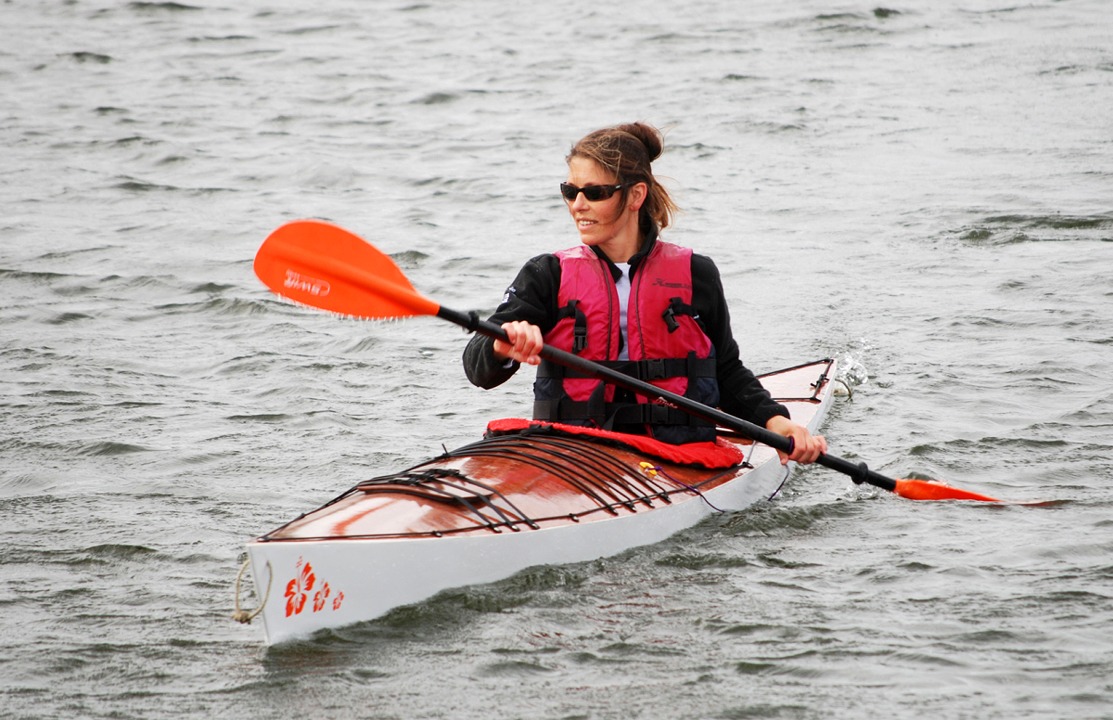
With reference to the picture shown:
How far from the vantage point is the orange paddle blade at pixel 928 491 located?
194 inches

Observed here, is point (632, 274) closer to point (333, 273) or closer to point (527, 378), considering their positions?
point (333, 273)

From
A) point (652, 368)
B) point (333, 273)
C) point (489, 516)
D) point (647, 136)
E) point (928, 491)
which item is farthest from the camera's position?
point (928, 491)

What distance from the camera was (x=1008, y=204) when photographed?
976 centimetres

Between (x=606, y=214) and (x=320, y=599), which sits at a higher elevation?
(x=606, y=214)

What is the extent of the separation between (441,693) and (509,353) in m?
1.12

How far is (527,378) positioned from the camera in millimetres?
7293

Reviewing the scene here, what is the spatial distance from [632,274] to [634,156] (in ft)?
1.31

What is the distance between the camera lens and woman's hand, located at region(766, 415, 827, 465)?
4.71 metres

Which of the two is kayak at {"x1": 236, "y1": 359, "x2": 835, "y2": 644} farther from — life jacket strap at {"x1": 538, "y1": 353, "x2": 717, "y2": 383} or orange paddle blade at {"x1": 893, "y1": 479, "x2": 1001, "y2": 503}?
orange paddle blade at {"x1": 893, "y1": 479, "x2": 1001, "y2": 503}

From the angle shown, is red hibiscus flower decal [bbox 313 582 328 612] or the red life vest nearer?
red hibiscus flower decal [bbox 313 582 328 612]

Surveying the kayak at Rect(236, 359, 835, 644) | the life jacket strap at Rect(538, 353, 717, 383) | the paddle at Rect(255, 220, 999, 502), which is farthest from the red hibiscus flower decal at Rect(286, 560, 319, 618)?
the life jacket strap at Rect(538, 353, 717, 383)

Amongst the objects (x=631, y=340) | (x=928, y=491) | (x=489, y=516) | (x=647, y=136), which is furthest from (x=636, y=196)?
(x=928, y=491)

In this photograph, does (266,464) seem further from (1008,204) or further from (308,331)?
(1008,204)

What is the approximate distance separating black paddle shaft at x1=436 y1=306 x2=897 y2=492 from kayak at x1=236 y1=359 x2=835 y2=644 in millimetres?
202
